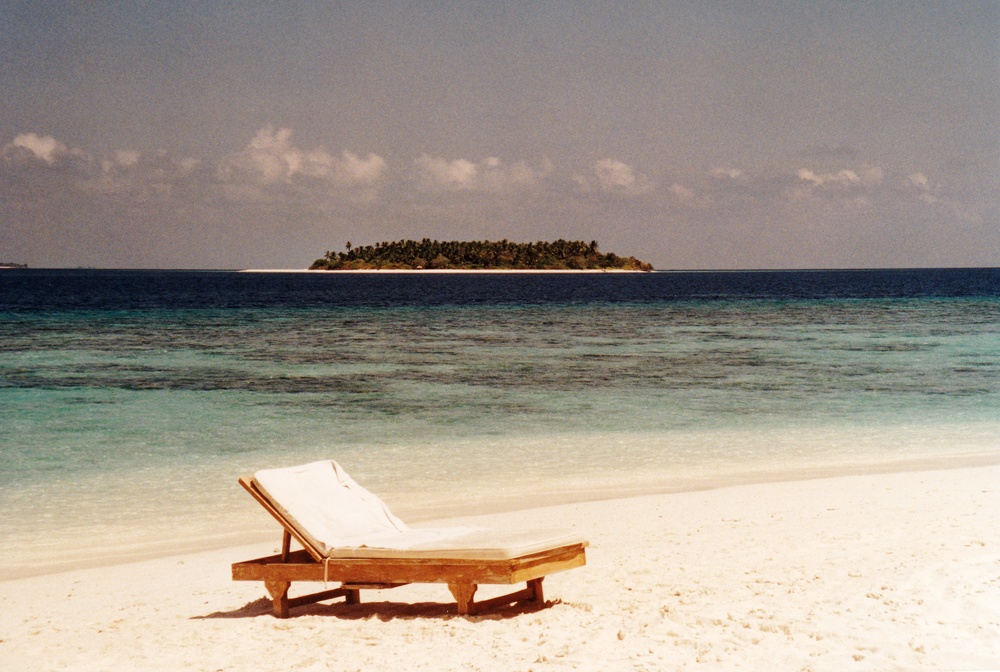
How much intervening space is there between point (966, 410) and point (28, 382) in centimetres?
2024

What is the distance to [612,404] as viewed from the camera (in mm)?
18734

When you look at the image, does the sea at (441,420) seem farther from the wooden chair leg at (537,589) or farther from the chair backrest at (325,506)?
the wooden chair leg at (537,589)

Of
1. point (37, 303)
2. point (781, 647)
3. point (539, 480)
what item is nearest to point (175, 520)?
point (539, 480)

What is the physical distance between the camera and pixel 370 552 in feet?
19.7

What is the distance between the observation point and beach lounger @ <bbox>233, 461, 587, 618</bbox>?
18.8 ft

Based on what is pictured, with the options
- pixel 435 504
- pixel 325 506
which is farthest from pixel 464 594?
pixel 435 504

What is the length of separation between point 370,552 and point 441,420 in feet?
35.5

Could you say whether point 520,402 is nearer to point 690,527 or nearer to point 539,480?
point 539,480

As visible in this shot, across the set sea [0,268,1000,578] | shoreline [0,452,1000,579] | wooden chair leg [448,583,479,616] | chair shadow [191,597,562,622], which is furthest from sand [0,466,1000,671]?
sea [0,268,1000,578]

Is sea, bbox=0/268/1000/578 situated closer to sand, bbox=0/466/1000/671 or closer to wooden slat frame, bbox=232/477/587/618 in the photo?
sand, bbox=0/466/1000/671

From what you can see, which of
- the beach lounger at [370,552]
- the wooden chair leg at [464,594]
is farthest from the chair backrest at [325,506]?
the wooden chair leg at [464,594]

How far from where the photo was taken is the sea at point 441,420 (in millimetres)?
10891

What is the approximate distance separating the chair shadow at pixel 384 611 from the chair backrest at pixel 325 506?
1.67ft

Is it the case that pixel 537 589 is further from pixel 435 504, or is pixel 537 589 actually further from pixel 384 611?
pixel 435 504
